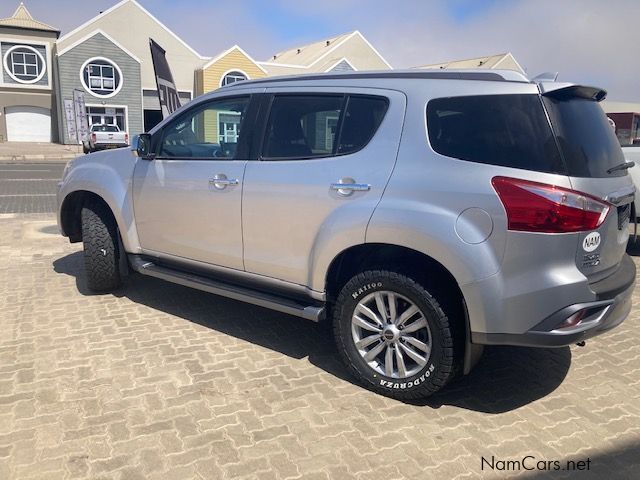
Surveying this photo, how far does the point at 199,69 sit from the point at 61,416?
4054cm

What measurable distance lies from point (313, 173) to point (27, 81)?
41400mm

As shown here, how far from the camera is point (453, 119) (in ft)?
9.76

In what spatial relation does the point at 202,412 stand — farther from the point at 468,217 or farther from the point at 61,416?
the point at 468,217

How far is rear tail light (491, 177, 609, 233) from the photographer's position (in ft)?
8.59

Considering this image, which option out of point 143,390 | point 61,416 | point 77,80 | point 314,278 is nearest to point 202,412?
point 143,390

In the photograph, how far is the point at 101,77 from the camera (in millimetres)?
37094

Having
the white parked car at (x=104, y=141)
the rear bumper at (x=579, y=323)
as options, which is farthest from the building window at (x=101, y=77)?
the rear bumper at (x=579, y=323)

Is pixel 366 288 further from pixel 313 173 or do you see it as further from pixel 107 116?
pixel 107 116

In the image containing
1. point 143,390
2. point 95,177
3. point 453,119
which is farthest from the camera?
point 95,177

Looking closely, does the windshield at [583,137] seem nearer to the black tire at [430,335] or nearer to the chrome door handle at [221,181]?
the black tire at [430,335]

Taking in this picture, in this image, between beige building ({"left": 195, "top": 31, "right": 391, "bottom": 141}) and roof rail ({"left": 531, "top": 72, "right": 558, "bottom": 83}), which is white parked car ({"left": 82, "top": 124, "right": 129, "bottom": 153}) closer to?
beige building ({"left": 195, "top": 31, "right": 391, "bottom": 141})

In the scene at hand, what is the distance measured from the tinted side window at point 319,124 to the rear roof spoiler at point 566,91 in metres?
0.91

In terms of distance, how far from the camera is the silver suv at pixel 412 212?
270cm

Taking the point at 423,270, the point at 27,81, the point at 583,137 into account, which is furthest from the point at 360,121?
the point at 27,81
